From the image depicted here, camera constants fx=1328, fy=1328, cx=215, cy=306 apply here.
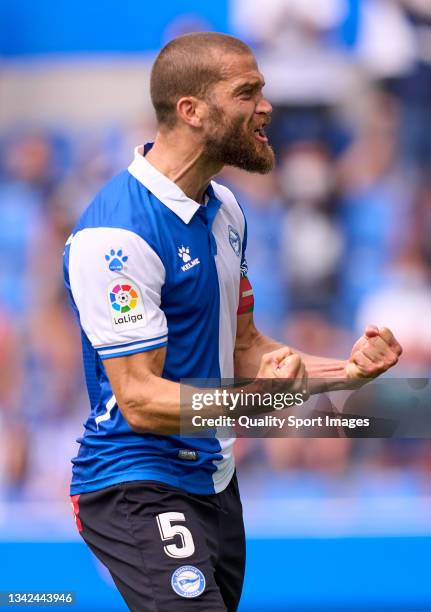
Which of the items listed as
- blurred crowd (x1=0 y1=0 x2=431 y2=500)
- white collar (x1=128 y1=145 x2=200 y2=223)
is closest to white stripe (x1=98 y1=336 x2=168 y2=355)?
white collar (x1=128 y1=145 x2=200 y2=223)

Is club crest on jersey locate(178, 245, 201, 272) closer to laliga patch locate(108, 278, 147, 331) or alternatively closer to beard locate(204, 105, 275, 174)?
laliga patch locate(108, 278, 147, 331)

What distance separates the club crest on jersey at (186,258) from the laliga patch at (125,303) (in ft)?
0.60

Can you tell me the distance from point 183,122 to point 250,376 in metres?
0.80

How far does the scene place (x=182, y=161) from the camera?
379 cm

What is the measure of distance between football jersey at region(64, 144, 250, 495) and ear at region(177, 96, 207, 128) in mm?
167

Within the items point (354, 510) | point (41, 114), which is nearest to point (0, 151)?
point (41, 114)

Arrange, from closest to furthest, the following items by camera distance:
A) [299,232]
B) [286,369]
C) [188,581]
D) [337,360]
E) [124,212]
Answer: [286,369]
[188,581]
[124,212]
[337,360]
[299,232]

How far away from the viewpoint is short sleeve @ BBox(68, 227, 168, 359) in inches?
138

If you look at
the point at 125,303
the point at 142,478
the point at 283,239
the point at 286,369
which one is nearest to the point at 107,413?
the point at 142,478

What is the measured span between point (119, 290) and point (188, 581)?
785mm

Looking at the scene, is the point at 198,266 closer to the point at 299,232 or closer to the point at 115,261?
the point at 115,261

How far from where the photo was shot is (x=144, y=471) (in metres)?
3.61

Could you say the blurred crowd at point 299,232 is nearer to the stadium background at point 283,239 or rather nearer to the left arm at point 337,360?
the stadium background at point 283,239

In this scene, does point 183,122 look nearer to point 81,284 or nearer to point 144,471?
point 81,284
